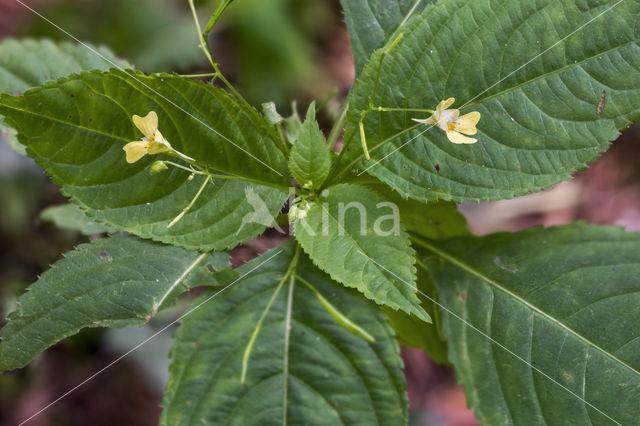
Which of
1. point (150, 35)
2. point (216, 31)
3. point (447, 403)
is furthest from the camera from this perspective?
point (216, 31)

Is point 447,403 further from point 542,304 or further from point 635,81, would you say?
point 635,81

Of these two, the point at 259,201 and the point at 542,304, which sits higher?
the point at 259,201

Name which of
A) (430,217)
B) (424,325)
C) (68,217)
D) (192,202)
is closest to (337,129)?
(430,217)

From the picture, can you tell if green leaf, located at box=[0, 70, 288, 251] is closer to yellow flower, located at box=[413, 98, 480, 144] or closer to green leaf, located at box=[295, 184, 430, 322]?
green leaf, located at box=[295, 184, 430, 322]

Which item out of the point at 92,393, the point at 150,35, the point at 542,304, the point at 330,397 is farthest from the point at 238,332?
the point at 150,35

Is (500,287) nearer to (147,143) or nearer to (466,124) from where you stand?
(466,124)

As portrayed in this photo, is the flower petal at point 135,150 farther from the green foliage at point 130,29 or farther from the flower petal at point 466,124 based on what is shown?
the green foliage at point 130,29
